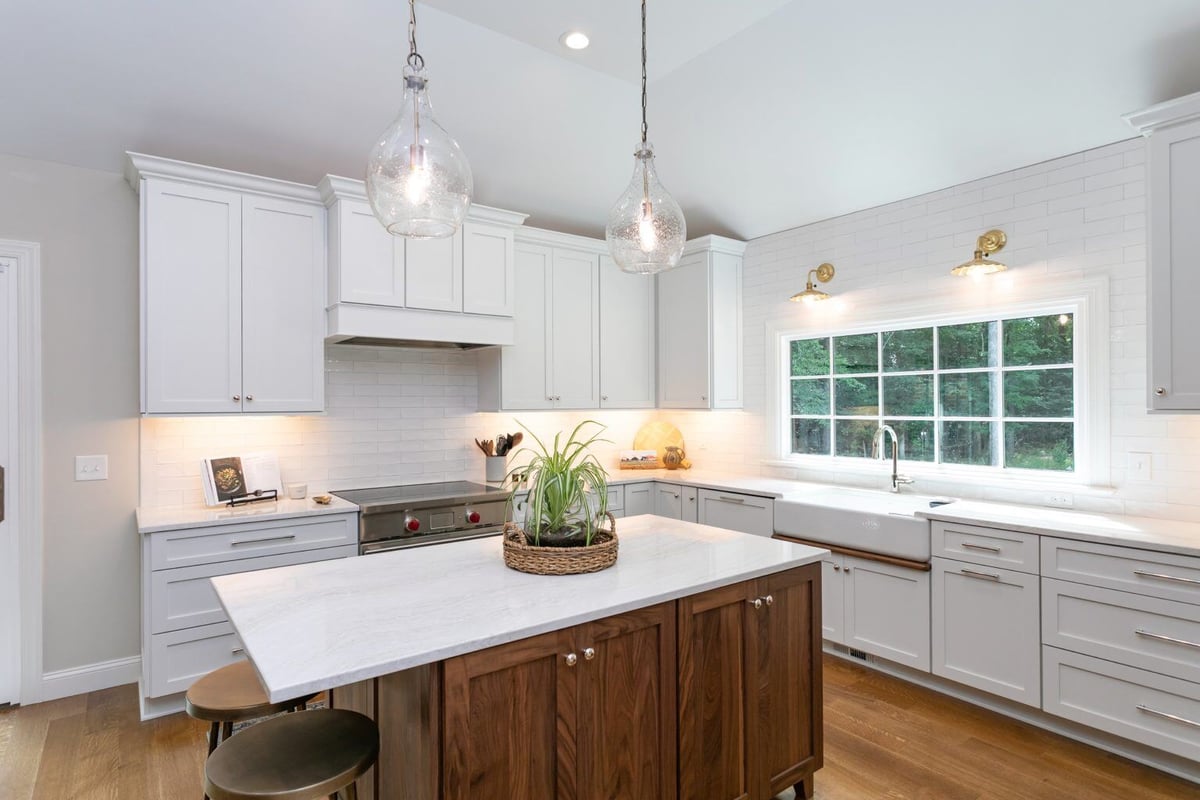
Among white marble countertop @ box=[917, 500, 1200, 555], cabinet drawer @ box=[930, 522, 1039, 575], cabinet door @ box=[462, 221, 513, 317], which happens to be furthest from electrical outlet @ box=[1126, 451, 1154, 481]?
cabinet door @ box=[462, 221, 513, 317]

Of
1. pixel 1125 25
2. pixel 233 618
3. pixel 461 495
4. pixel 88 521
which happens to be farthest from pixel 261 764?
pixel 1125 25

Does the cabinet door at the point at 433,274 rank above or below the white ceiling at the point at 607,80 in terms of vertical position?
below

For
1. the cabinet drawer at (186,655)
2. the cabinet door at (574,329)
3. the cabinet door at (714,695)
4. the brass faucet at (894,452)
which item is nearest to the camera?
the cabinet door at (714,695)

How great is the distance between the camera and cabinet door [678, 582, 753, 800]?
1.95 metres

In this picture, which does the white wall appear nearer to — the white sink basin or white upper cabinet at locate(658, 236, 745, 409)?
the white sink basin

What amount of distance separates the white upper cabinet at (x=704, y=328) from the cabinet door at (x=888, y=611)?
1.61 metres

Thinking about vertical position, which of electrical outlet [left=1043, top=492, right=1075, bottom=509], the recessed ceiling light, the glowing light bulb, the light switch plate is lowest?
electrical outlet [left=1043, top=492, right=1075, bottom=509]

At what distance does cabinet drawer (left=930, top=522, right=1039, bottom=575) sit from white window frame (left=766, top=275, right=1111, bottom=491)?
613mm

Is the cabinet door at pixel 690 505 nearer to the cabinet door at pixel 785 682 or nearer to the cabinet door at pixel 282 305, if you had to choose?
the cabinet door at pixel 785 682

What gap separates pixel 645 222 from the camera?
84.5 inches

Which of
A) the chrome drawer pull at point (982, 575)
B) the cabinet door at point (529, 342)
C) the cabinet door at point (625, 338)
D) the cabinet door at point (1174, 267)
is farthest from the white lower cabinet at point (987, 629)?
the cabinet door at point (529, 342)

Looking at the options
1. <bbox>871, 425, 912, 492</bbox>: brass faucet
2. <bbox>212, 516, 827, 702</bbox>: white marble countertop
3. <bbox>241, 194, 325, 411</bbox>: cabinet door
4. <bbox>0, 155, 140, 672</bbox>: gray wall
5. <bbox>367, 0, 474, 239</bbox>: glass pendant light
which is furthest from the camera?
<bbox>871, 425, 912, 492</bbox>: brass faucet

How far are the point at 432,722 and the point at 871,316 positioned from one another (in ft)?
11.7

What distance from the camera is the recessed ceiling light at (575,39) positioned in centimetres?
299
